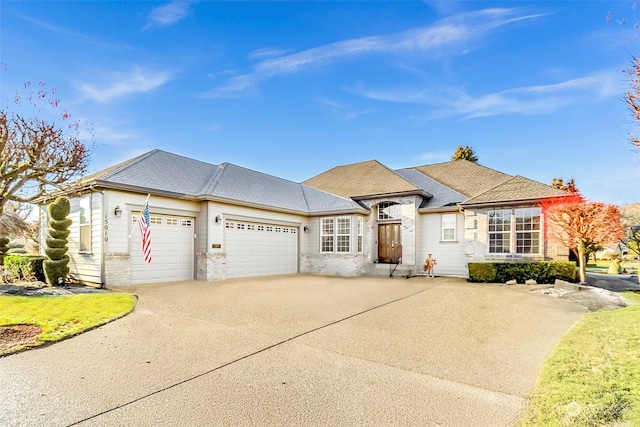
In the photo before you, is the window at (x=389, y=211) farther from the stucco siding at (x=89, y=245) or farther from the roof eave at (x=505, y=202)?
the stucco siding at (x=89, y=245)

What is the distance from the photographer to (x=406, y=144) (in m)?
21.4

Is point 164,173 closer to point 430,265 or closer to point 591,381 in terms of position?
point 430,265

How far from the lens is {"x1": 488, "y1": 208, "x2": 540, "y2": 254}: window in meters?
14.0

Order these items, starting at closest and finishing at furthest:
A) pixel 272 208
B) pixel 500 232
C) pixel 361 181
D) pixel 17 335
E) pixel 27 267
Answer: pixel 17 335 → pixel 27 267 → pixel 500 232 → pixel 272 208 → pixel 361 181

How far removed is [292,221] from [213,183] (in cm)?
451

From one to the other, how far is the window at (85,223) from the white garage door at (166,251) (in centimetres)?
147

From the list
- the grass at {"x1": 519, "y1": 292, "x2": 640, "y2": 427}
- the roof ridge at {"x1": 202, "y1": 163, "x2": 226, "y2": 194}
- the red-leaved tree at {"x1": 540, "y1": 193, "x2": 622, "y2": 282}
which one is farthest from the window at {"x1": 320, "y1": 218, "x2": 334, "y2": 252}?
the grass at {"x1": 519, "y1": 292, "x2": 640, "y2": 427}

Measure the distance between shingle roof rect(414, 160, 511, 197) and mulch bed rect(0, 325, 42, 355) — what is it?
55.2 ft

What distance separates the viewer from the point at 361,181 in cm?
1945

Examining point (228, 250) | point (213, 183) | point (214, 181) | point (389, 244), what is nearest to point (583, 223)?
point (389, 244)

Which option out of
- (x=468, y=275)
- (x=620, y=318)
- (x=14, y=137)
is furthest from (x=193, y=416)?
(x=468, y=275)

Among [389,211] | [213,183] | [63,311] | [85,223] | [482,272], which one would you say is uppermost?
[213,183]

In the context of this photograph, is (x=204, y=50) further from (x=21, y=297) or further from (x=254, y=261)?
(x=21, y=297)

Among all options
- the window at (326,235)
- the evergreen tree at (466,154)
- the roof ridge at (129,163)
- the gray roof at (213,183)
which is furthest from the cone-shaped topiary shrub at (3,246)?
the evergreen tree at (466,154)
